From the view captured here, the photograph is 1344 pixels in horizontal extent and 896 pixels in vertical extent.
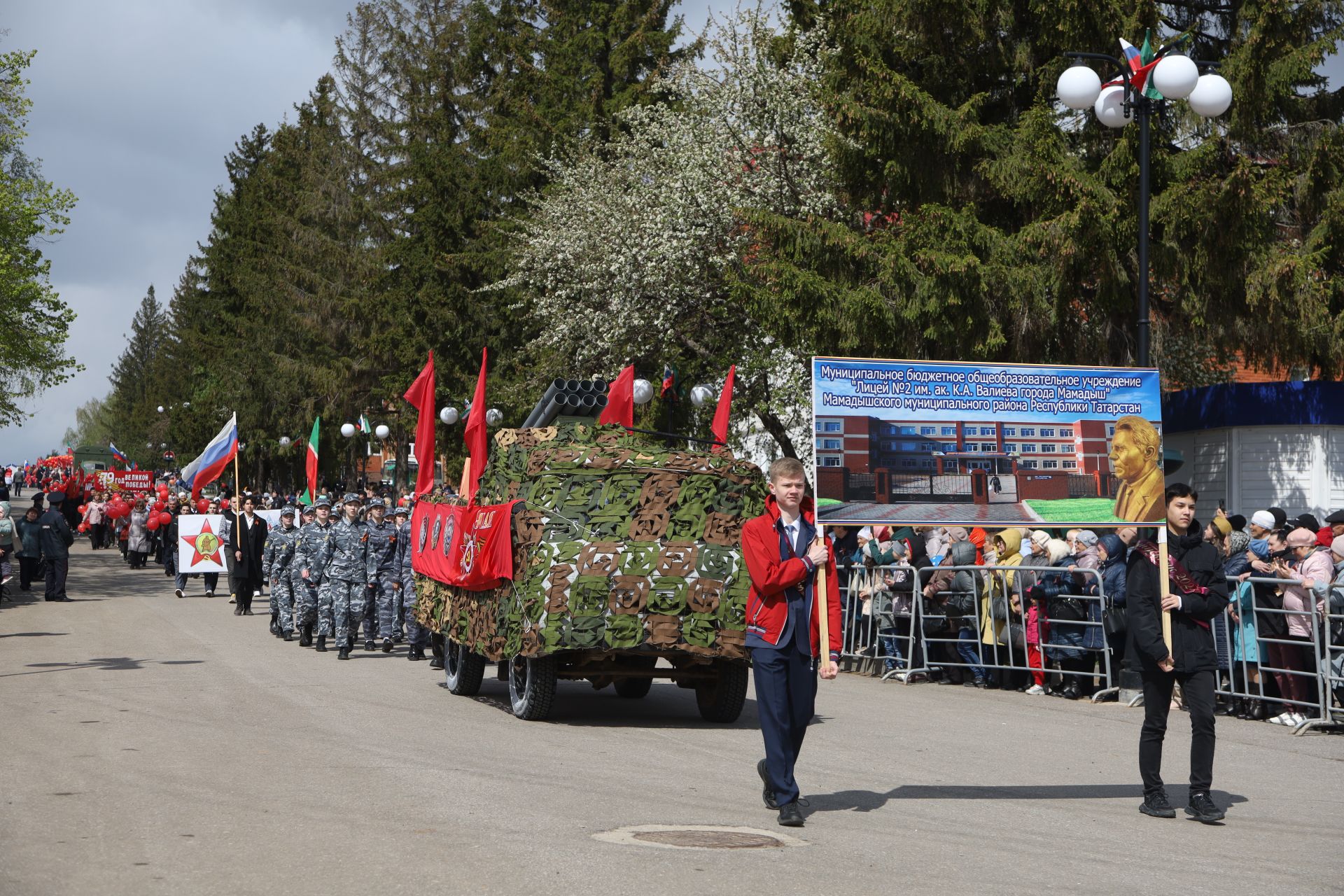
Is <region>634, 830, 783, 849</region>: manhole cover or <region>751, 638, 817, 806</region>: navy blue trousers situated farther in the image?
<region>751, 638, 817, 806</region>: navy blue trousers

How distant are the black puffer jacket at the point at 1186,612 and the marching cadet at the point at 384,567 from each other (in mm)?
11988

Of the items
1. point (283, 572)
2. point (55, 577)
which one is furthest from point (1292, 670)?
point (55, 577)

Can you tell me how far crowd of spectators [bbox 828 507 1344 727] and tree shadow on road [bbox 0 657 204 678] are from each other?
7.99 m

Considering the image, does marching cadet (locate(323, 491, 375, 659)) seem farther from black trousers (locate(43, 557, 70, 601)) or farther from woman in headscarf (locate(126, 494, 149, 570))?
woman in headscarf (locate(126, 494, 149, 570))

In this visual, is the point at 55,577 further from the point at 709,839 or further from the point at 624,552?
the point at 709,839

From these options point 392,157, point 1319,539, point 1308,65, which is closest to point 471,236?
point 392,157

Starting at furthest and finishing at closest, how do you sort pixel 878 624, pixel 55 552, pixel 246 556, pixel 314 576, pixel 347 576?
pixel 55 552 → pixel 246 556 → pixel 314 576 → pixel 347 576 → pixel 878 624

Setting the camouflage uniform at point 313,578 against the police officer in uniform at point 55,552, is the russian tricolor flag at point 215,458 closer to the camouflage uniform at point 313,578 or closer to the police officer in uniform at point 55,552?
the police officer in uniform at point 55,552

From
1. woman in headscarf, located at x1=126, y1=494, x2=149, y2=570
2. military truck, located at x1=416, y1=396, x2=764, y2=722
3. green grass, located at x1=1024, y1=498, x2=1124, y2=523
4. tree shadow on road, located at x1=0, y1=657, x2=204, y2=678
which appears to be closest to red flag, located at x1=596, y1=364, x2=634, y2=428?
military truck, located at x1=416, y1=396, x2=764, y2=722

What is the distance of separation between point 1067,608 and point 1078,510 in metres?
2.49

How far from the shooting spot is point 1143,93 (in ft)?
52.4

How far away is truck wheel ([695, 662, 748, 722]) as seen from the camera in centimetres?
1254

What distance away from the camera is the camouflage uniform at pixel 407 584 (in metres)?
18.6

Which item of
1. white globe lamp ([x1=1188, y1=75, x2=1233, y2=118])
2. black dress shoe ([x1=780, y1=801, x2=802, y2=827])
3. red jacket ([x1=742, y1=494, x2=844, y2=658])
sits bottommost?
black dress shoe ([x1=780, y1=801, x2=802, y2=827])
